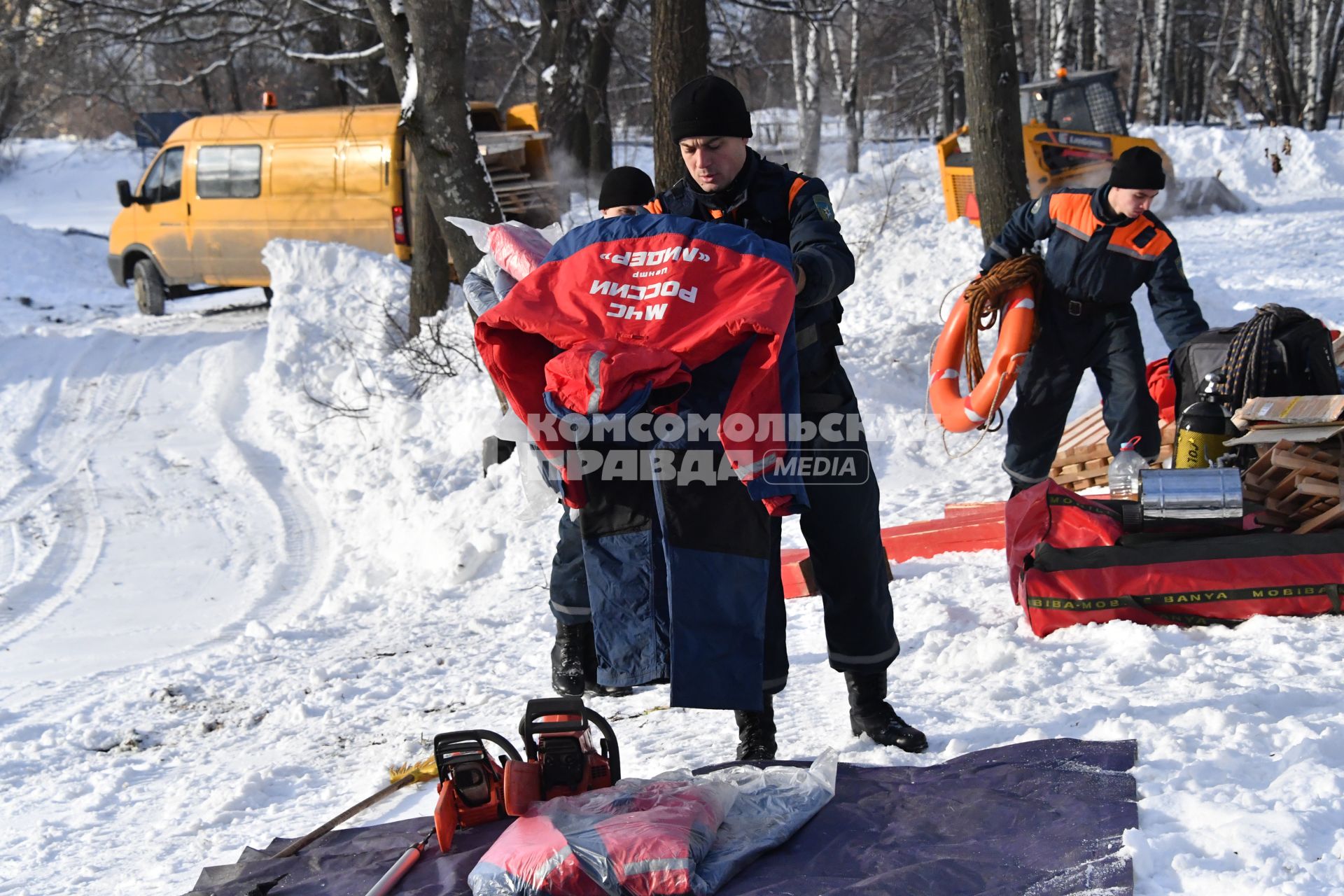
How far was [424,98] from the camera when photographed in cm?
883

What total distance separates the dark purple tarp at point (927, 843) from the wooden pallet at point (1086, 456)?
11.3ft

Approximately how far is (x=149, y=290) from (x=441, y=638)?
35.1ft

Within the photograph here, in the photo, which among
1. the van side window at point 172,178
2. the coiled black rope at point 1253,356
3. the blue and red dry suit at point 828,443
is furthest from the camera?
the van side window at point 172,178

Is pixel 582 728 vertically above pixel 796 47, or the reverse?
pixel 796 47

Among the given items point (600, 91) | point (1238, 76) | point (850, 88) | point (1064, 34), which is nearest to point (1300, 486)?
point (600, 91)

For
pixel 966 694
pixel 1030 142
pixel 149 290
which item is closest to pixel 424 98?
pixel 966 694

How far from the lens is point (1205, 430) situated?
5.41 meters

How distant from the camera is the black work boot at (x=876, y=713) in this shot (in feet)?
12.2

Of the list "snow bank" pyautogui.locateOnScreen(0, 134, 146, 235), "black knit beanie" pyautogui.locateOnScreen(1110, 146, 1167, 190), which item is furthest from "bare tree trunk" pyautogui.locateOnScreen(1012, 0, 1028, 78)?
"black knit beanie" pyautogui.locateOnScreen(1110, 146, 1167, 190)

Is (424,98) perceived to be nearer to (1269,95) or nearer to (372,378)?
(372,378)

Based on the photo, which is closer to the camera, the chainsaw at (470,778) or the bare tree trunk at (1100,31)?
the chainsaw at (470,778)

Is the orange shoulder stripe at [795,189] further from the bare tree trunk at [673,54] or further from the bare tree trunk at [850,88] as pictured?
the bare tree trunk at [850,88]

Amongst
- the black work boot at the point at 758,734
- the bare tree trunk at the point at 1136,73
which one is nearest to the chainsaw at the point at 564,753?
the black work boot at the point at 758,734

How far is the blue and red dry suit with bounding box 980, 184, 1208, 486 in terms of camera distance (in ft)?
18.2
